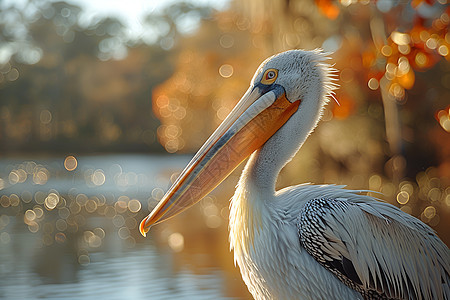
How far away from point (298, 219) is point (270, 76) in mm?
746

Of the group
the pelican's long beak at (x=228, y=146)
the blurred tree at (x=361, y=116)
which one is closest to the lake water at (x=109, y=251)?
the pelican's long beak at (x=228, y=146)

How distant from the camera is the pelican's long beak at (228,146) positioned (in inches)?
120

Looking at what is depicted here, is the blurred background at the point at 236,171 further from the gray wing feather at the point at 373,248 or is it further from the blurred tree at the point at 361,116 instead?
the gray wing feather at the point at 373,248

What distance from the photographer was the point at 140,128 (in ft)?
134

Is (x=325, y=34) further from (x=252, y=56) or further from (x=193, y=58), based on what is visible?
(x=193, y=58)

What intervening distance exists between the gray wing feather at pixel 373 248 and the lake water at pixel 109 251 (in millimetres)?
2190

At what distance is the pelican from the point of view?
2838 mm

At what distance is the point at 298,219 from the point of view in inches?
115

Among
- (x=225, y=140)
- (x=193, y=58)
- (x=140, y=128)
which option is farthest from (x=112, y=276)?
(x=140, y=128)

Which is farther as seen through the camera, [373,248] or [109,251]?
[109,251]

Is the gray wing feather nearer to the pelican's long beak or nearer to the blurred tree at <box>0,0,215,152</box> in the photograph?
the pelican's long beak

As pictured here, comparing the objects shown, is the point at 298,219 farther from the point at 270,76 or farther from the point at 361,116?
the point at 361,116

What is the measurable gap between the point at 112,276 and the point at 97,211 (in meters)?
5.05

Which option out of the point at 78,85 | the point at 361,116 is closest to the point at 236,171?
the point at 361,116
